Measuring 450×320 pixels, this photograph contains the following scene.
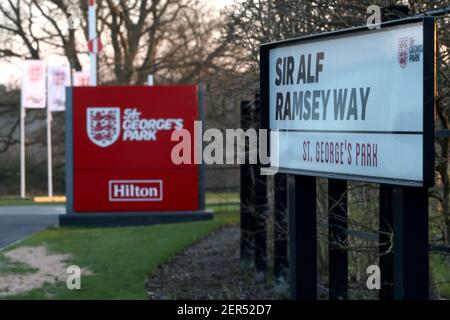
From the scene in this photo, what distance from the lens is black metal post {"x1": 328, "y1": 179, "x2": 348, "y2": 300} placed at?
675 cm

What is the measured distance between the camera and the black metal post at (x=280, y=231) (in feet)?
31.3

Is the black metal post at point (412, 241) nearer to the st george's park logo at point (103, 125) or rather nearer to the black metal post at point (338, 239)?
the black metal post at point (338, 239)

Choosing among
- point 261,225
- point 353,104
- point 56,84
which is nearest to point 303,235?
point 353,104

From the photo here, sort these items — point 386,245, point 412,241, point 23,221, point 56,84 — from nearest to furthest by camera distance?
point 412,241 → point 386,245 → point 23,221 → point 56,84

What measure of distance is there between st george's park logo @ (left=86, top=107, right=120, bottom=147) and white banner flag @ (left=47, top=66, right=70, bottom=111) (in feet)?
43.8

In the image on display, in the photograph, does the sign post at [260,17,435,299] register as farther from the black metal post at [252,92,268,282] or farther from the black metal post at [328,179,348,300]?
the black metal post at [252,92,268,282]

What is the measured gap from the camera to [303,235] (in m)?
5.28

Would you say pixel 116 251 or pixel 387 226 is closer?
pixel 387 226

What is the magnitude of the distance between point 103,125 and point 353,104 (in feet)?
41.0

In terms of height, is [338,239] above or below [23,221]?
above

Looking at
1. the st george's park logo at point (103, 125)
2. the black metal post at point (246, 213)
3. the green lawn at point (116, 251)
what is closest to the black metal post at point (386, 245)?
the green lawn at point (116, 251)

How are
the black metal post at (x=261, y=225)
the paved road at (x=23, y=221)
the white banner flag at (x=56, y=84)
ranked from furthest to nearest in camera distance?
the white banner flag at (x=56, y=84)
the paved road at (x=23, y=221)
the black metal post at (x=261, y=225)

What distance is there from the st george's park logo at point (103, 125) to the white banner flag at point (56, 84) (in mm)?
13359

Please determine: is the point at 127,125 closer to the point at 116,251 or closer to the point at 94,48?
the point at 116,251
